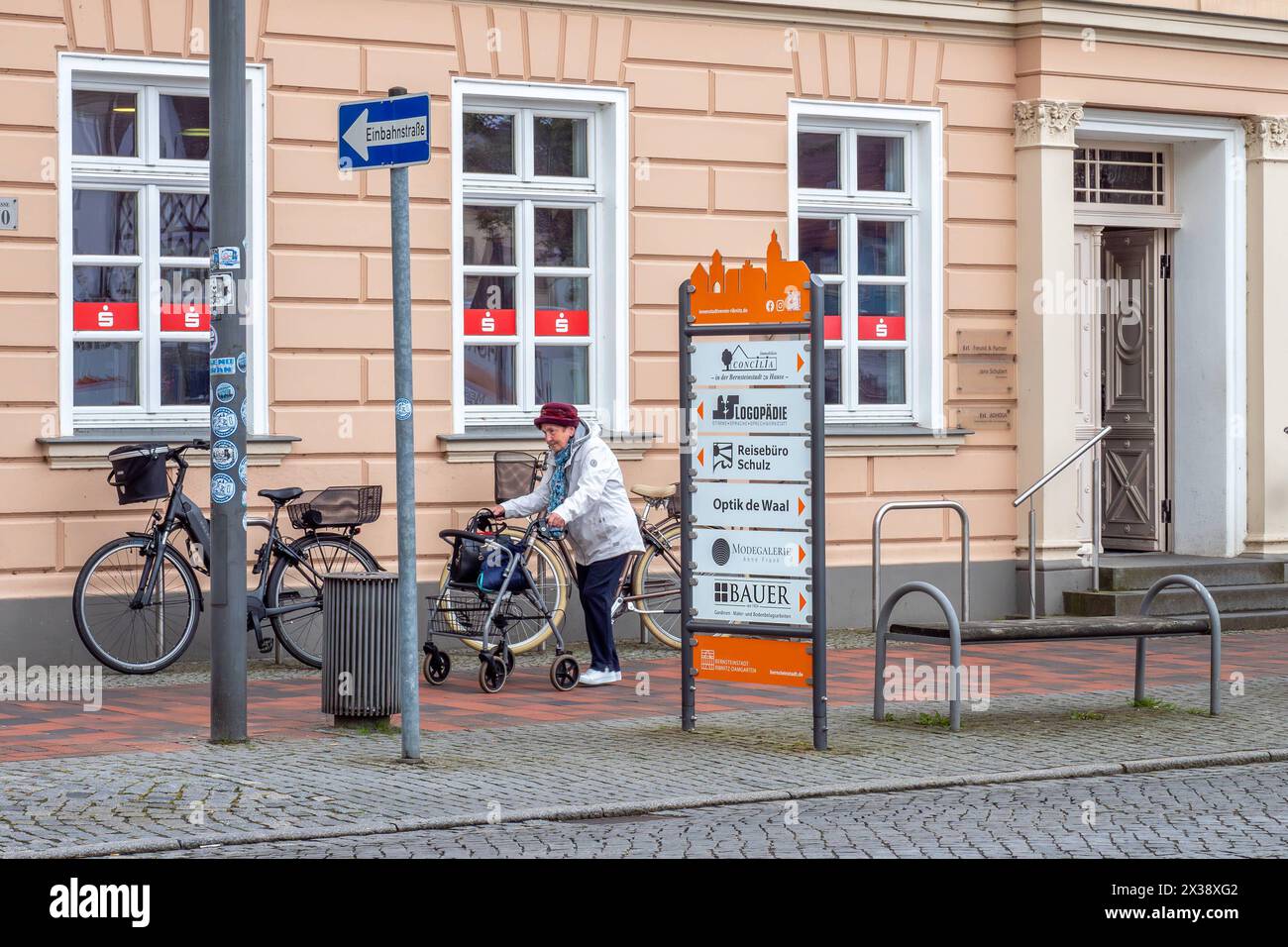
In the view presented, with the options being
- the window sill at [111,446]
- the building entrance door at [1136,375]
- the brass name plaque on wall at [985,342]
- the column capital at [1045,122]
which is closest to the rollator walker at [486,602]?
the window sill at [111,446]

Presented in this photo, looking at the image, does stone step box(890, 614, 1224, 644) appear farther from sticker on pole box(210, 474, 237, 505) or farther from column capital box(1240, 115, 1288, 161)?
column capital box(1240, 115, 1288, 161)

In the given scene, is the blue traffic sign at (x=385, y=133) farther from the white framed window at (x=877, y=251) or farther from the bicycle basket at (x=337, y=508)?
the white framed window at (x=877, y=251)

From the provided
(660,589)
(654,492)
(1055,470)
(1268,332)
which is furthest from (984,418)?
(660,589)

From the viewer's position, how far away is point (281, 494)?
43.1 feet

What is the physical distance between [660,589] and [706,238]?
2708 millimetres

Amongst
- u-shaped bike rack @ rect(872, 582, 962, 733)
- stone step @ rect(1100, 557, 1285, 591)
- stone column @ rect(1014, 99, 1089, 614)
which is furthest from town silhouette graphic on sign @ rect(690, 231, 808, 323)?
stone step @ rect(1100, 557, 1285, 591)

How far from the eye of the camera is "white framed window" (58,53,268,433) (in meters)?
13.2

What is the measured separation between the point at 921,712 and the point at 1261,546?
7191 millimetres

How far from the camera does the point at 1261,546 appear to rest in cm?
1728

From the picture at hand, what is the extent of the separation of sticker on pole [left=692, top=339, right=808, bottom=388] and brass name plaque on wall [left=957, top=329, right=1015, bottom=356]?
6.11m

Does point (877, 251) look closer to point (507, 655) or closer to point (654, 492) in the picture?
point (654, 492)

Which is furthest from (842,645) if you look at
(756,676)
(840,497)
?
(756,676)

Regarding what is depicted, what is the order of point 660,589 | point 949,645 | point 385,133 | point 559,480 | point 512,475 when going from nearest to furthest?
point 385,133, point 949,645, point 559,480, point 512,475, point 660,589
